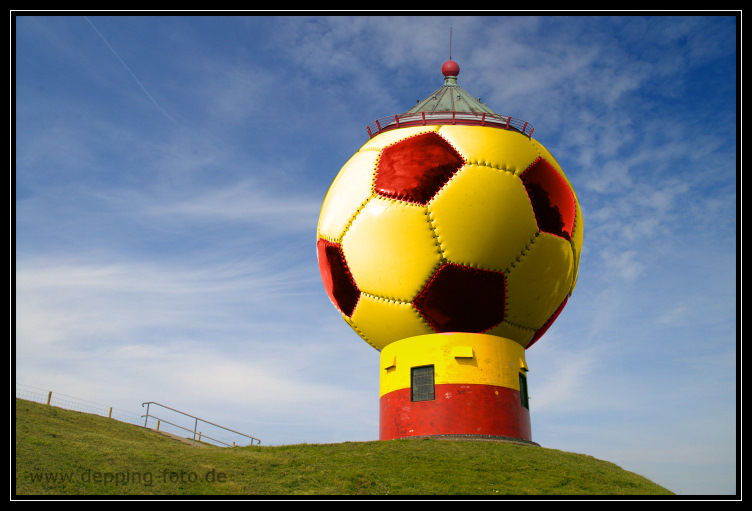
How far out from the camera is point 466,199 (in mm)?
12898

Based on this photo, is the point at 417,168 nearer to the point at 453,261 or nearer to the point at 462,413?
the point at 453,261

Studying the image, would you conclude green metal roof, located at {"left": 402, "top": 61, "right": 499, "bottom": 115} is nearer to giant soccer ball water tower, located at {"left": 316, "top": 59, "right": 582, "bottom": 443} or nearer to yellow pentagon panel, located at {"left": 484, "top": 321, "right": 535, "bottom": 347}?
giant soccer ball water tower, located at {"left": 316, "top": 59, "right": 582, "bottom": 443}

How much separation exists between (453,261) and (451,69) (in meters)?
6.38

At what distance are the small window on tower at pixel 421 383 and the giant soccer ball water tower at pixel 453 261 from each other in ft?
0.07

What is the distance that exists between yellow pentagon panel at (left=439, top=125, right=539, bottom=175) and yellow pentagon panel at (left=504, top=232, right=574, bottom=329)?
5.00ft

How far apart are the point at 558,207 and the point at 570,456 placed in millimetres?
4830

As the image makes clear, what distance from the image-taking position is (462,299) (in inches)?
519

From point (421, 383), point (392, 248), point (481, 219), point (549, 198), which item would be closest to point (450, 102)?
point (549, 198)

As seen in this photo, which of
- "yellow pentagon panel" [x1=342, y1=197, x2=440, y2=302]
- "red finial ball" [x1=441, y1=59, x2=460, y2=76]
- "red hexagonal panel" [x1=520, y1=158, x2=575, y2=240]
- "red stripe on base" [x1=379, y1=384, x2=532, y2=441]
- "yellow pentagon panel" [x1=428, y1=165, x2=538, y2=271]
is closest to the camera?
"yellow pentagon panel" [x1=428, y1=165, x2=538, y2=271]

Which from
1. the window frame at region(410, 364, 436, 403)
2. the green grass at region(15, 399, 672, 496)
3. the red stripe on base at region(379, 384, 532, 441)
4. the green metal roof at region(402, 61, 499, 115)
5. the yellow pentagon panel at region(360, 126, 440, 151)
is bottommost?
the green grass at region(15, 399, 672, 496)

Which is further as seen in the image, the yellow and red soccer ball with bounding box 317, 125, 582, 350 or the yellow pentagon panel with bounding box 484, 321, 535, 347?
the yellow pentagon panel with bounding box 484, 321, 535, 347

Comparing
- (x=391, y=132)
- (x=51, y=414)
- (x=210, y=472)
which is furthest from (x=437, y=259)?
(x=51, y=414)

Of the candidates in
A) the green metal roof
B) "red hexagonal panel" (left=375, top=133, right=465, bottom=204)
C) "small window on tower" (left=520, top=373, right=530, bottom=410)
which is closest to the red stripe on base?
"small window on tower" (left=520, top=373, right=530, bottom=410)

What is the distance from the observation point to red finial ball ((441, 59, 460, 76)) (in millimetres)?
17188
